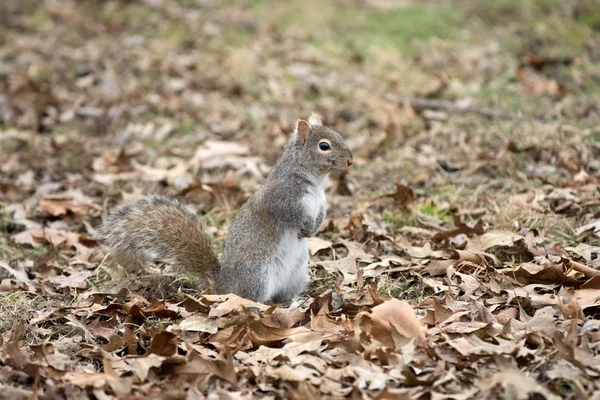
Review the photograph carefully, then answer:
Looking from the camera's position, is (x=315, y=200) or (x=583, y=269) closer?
(x=583, y=269)

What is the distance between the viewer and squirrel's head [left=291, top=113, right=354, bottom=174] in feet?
13.7

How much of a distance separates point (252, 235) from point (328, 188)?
193 centimetres

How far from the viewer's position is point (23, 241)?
4.98 m

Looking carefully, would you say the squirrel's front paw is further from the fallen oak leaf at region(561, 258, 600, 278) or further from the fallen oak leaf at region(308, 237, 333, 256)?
the fallen oak leaf at region(561, 258, 600, 278)

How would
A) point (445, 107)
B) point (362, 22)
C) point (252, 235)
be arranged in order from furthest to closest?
point (362, 22) → point (445, 107) → point (252, 235)

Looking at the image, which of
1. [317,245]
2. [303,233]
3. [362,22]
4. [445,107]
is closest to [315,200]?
[303,233]

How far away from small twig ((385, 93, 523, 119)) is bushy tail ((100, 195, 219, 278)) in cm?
362

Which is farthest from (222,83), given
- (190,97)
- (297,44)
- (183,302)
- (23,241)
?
(183,302)

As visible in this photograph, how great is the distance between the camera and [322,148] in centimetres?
420

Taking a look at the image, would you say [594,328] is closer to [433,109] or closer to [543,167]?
[543,167]

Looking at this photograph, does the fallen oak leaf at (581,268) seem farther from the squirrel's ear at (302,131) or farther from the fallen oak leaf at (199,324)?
the fallen oak leaf at (199,324)

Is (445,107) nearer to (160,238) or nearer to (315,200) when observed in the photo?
(315,200)

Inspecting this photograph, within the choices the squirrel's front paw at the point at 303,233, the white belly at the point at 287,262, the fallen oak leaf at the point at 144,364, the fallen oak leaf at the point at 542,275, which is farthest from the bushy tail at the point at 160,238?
the fallen oak leaf at the point at 542,275

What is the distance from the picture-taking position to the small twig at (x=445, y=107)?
22.2 feet
